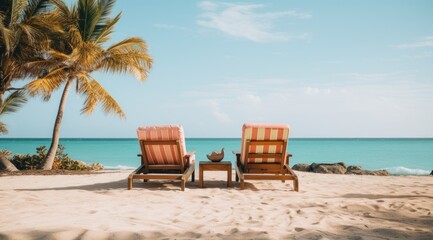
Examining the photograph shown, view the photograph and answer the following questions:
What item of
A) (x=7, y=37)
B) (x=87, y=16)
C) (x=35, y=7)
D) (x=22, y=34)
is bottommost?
(x=7, y=37)

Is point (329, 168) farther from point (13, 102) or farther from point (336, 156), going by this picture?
point (336, 156)

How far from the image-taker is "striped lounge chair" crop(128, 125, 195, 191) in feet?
20.5

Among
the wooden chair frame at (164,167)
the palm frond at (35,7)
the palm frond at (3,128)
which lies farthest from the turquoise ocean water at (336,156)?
the wooden chair frame at (164,167)

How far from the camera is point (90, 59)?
36.5 ft

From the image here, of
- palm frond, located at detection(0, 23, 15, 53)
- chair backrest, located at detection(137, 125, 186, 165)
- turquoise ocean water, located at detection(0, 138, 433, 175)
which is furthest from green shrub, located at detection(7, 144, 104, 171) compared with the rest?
turquoise ocean water, located at detection(0, 138, 433, 175)

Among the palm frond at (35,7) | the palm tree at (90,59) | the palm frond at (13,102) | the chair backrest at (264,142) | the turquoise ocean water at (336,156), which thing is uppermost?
the palm frond at (35,7)

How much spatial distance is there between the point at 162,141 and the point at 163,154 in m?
0.40

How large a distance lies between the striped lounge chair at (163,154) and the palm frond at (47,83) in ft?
18.8

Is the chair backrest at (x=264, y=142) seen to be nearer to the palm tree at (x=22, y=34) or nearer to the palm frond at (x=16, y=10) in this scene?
the palm tree at (x=22, y=34)

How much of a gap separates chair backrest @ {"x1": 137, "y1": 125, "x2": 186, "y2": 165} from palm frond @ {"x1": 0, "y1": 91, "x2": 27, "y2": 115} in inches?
358

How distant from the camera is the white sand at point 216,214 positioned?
3145mm

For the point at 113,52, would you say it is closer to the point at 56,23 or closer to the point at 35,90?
the point at 56,23

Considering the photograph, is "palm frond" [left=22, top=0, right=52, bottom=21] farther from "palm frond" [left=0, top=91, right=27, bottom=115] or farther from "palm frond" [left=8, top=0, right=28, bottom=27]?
"palm frond" [left=0, top=91, right=27, bottom=115]

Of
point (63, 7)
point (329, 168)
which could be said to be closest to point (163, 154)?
point (63, 7)
